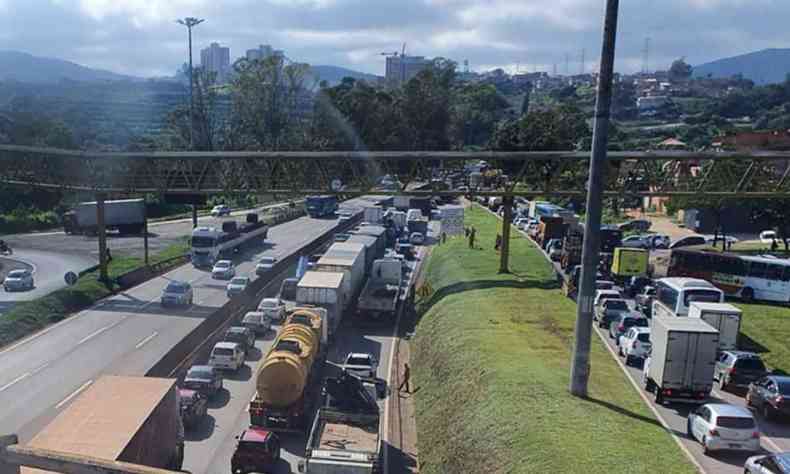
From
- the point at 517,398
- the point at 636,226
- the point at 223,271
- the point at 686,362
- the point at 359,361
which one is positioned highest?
the point at 686,362

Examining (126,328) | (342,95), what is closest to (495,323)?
(126,328)

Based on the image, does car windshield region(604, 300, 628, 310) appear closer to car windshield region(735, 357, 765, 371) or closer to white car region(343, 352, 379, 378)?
car windshield region(735, 357, 765, 371)

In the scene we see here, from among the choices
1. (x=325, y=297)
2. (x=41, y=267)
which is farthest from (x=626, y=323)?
(x=41, y=267)

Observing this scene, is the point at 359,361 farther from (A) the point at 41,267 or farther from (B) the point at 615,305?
(A) the point at 41,267

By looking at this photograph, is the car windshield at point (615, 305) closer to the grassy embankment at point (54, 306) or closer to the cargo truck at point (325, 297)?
the cargo truck at point (325, 297)

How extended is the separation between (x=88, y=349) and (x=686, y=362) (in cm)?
2308

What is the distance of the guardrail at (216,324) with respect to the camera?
2407cm

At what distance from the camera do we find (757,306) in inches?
1273

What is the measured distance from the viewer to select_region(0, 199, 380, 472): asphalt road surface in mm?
22922

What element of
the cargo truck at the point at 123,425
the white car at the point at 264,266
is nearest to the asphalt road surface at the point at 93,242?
the white car at the point at 264,266

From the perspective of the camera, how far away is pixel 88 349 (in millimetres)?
28688

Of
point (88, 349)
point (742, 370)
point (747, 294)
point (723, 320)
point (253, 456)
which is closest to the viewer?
point (253, 456)

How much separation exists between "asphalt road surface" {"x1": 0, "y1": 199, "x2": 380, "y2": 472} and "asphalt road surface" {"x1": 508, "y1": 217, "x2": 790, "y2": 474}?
1766 centimetres

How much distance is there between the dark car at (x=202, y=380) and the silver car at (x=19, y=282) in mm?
20499
